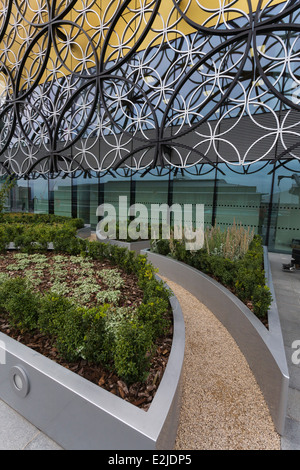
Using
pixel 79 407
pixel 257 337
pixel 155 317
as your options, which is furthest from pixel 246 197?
pixel 79 407

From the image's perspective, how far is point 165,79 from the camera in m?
9.26

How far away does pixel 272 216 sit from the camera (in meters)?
10.8

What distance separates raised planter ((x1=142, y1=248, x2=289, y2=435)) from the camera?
90.5 inches

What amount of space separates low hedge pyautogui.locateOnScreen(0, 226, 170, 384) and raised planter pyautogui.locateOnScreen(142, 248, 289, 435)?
1.15 metres

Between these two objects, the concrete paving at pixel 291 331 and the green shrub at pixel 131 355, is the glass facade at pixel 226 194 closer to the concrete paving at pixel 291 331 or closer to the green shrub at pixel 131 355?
the concrete paving at pixel 291 331

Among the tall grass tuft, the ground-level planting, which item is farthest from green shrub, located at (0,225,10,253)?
the tall grass tuft

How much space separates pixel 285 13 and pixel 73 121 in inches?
415

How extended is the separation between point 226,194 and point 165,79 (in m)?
5.71

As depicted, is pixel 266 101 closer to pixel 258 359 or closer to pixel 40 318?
pixel 258 359

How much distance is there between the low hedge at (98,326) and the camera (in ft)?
7.00

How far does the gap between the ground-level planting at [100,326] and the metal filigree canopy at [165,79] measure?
6.42 metres

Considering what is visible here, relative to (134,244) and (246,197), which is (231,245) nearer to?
(134,244)

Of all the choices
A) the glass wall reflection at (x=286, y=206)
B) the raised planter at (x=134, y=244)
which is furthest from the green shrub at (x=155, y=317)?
the glass wall reflection at (x=286, y=206)

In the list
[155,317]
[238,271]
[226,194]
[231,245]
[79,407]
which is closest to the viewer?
[79,407]
